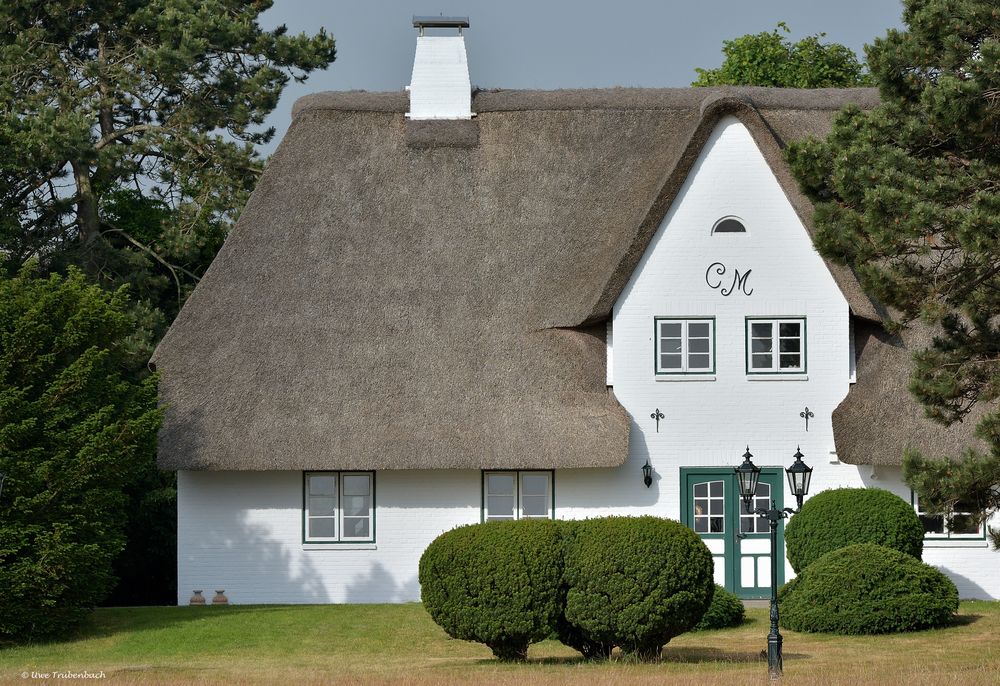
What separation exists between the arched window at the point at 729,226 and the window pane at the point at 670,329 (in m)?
1.64

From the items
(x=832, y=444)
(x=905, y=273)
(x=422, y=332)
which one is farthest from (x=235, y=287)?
(x=905, y=273)

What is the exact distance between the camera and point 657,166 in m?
25.6

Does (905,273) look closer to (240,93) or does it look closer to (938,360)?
(938,360)

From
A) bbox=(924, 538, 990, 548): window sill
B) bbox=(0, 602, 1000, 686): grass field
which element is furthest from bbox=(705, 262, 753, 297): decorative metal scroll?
bbox=(0, 602, 1000, 686): grass field

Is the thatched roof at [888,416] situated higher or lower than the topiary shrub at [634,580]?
higher

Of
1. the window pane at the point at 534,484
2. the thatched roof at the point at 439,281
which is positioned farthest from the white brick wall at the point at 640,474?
the thatched roof at the point at 439,281

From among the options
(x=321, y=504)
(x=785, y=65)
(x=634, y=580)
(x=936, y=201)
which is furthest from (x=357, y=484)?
(x=785, y=65)

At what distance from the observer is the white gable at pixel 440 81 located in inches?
1062

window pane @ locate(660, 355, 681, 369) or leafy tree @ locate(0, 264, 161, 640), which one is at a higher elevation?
window pane @ locate(660, 355, 681, 369)

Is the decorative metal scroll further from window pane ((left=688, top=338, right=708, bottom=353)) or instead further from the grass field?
the grass field

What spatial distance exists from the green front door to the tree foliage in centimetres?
1227

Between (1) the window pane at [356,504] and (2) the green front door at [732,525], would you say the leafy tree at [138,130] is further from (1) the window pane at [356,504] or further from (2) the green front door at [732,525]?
(2) the green front door at [732,525]

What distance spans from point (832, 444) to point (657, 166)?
5437 millimetres

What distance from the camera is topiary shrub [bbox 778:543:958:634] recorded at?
1997 centimetres
